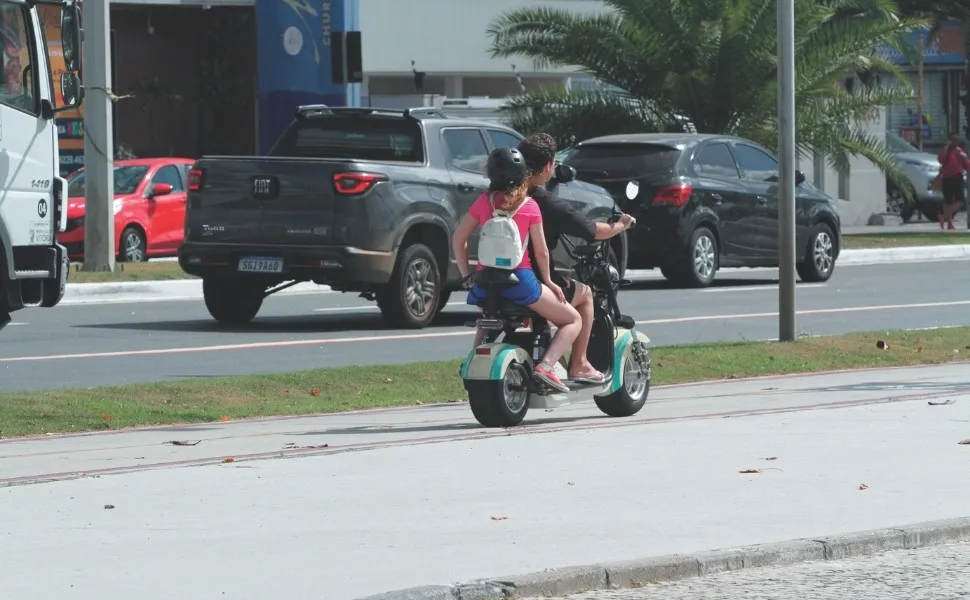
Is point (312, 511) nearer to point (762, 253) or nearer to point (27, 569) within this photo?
point (27, 569)

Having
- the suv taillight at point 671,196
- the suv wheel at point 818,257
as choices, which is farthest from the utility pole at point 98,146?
the suv wheel at point 818,257

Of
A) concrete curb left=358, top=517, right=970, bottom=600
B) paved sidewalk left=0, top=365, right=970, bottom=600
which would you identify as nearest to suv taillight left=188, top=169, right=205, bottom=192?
paved sidewalk left=0, top=365, right=970, bottom=600

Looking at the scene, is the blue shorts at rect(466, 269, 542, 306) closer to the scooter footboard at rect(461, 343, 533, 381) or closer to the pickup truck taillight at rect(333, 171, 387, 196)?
the scooter footboard at rect(461, 343, 533, 381)

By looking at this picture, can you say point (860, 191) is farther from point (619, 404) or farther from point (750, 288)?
point (619, 404)

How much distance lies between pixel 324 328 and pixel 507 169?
742cm

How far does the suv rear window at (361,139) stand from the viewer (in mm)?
17828

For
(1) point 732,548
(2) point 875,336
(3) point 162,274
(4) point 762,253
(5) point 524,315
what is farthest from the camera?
(4) point 762,253

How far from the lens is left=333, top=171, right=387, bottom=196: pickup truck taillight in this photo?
1658cm

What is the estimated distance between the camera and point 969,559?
287 inches

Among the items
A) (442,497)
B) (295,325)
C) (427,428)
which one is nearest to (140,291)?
(295,325)

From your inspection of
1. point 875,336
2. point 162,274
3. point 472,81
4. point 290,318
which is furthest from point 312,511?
point 472,81

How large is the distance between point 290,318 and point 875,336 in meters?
5.78

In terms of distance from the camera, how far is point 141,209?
26.2 metres

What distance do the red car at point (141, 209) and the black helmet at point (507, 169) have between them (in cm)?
1570
